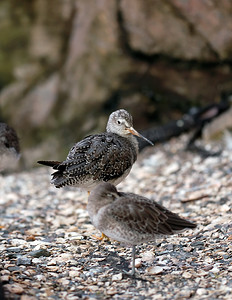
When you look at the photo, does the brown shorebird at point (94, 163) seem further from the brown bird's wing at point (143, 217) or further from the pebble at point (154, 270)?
the pebble at point (154, 270)

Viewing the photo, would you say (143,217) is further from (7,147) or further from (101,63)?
(101,63)

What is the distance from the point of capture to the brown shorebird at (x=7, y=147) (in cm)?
684

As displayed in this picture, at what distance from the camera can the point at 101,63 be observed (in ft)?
34.2

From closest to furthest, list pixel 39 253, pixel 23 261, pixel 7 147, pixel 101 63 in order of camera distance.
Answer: pixel 23 261
pixel 39 253
pixel 7 147
pixel 101 63

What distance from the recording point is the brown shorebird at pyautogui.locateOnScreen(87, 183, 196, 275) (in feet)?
14.1

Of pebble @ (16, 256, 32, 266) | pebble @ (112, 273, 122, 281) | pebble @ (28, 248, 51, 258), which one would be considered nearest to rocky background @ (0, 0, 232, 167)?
pebble @ (28, 248, 51, 258)

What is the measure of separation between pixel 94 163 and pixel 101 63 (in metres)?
5.15

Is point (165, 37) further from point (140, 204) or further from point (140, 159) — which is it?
point (140, 204)

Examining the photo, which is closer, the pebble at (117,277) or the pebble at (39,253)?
the pebble at (117,277)

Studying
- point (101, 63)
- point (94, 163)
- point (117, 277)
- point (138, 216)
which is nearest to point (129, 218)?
point (138, 216)

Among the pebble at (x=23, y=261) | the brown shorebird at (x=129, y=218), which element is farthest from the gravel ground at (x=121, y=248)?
the brown shorebird at (x=129, y=218)

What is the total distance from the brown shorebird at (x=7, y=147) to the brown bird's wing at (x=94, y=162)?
1.48 m

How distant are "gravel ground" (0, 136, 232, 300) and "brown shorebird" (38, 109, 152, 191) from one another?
0.68 meters

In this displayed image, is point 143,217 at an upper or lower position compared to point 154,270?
upper
